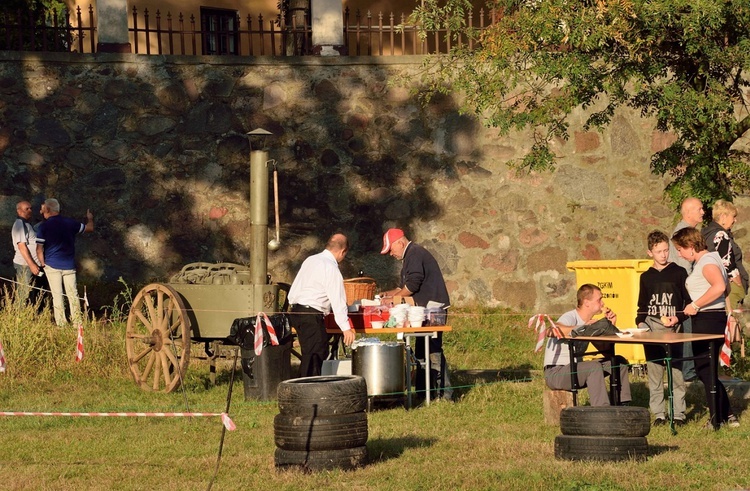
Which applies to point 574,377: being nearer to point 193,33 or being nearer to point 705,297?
point 705,297

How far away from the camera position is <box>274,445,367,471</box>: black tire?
880 cm

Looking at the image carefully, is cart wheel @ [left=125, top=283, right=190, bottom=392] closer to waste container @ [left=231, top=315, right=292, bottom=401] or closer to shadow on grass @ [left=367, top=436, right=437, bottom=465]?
waste container @ [left=231, top=315, right=292, bottom=401]

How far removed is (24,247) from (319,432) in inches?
369

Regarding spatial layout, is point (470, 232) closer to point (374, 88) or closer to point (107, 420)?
point (374, 88)

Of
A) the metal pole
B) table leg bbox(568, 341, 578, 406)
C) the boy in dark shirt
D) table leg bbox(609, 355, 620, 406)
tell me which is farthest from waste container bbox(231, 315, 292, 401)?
the boy in dark shirt

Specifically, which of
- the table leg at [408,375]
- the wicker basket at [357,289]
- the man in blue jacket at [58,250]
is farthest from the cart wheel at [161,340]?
the man in blue jacket at [58,250]

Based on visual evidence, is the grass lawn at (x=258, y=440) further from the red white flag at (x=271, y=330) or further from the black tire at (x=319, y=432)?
the red white flag at (x=271, y=330)

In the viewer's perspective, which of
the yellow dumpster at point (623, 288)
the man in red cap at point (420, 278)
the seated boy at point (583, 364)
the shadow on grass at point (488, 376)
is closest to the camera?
the seated boy at point (583, 364)

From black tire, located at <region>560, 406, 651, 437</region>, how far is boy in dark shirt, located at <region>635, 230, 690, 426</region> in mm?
1966

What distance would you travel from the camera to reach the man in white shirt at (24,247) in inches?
672

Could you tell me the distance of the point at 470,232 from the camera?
1927 centimetres

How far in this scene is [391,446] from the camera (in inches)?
391

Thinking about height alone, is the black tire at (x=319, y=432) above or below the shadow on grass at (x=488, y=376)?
above

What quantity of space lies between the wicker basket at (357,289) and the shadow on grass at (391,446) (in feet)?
17.9
